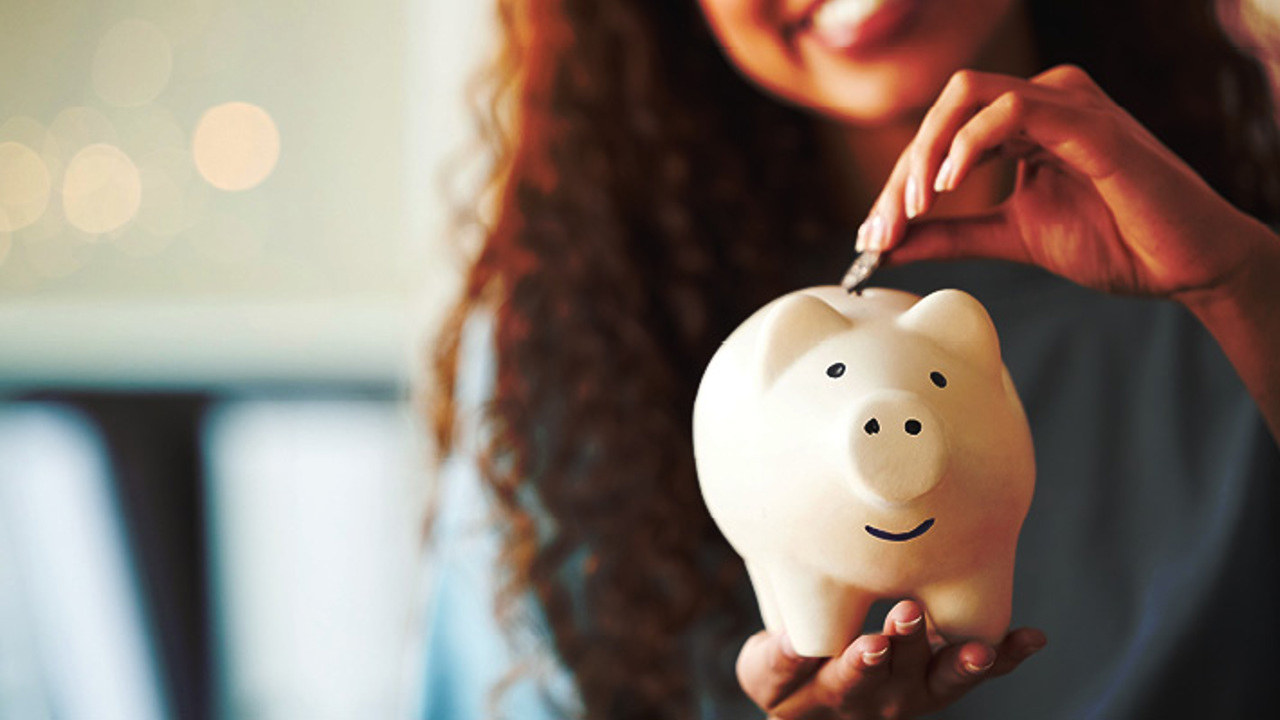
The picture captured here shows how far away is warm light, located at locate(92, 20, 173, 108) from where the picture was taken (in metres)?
1.51

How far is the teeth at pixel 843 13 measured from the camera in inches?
19.8

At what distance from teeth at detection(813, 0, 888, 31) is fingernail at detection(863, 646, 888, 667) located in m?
0.28

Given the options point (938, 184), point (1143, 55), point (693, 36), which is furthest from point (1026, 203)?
point (693, 36)

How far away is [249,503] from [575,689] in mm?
915

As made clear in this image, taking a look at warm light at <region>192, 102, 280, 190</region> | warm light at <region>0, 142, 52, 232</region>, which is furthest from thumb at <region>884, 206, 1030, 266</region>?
warm light at <region>0, 142, 52, 232</region>

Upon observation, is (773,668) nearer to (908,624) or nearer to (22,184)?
(908,624)

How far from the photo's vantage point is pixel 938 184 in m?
0.37

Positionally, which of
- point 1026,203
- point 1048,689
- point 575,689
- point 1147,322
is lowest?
point 575,689

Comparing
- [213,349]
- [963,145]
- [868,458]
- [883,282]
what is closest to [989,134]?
[963,145]

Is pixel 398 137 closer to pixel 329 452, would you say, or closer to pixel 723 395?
pixel 329 452

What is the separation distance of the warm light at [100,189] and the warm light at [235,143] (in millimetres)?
99

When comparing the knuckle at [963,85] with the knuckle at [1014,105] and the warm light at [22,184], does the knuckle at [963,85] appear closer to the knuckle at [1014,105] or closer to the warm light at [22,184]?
the knuckle at [1014,105]

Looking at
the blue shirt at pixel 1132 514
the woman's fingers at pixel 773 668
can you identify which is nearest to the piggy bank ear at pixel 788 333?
the woman's fingers at pixel 773 668

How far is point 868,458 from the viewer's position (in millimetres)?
357
